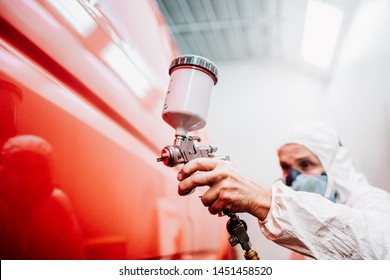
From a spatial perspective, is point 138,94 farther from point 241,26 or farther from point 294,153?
point 241,26

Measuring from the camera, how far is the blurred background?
1.66 feet

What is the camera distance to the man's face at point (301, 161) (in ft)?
4.77

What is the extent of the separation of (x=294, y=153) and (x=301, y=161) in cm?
6

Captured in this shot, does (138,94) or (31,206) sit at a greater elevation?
(138,94)

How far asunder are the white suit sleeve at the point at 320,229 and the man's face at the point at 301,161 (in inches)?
29.9

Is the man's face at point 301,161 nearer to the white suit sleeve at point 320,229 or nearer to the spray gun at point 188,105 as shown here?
the white suit sleeve at point 320,229

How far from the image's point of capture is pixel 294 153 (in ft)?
5.00

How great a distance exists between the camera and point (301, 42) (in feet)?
9.73

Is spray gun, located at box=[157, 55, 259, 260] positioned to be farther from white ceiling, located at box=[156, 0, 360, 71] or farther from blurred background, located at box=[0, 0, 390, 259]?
white ceiling, located at box=[156, 0, 360, 71]

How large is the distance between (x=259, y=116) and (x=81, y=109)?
2.70 meters

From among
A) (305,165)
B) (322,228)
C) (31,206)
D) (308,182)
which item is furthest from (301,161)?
(31,206)
